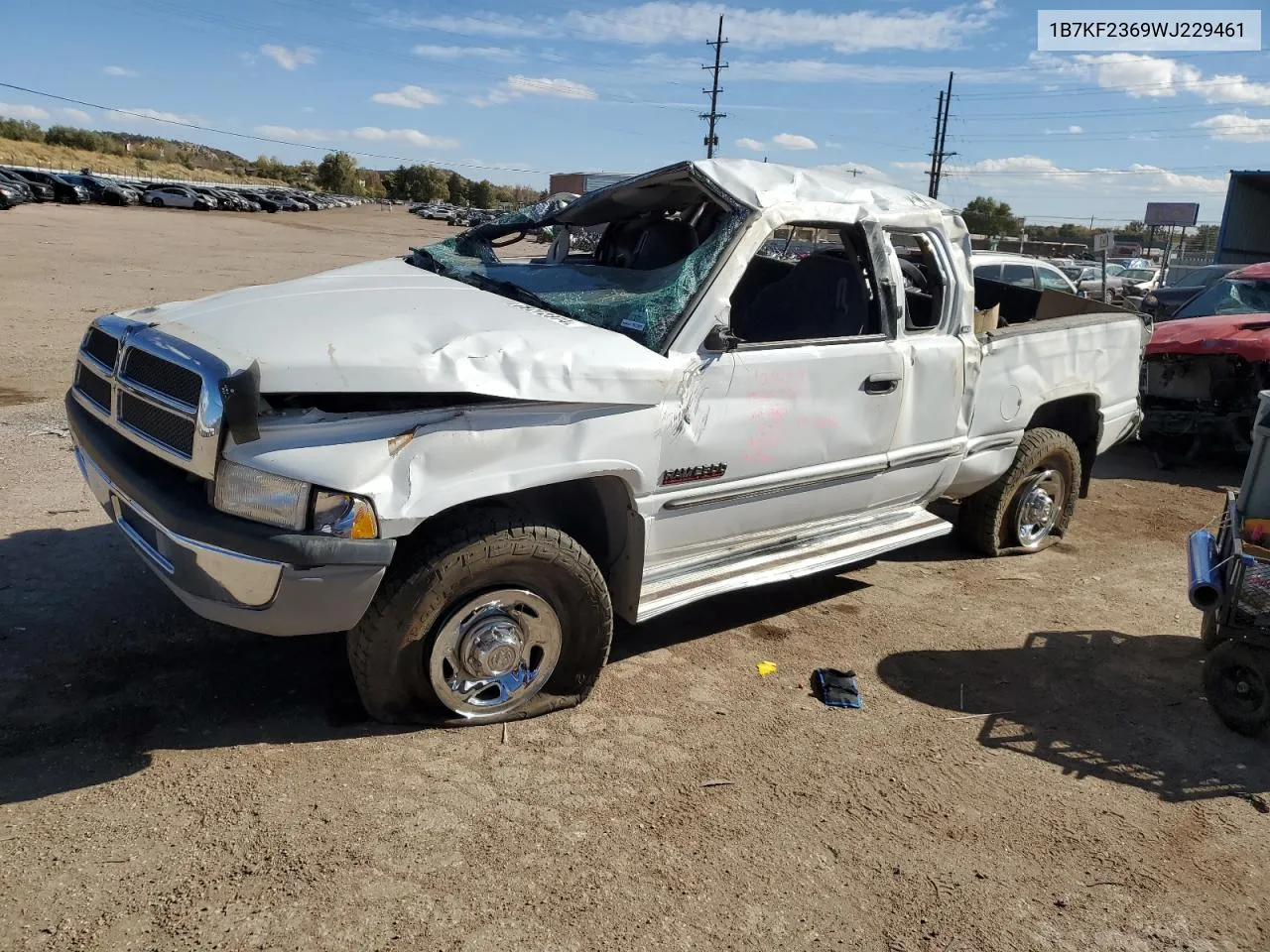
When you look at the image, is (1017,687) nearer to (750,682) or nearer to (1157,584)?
(750,682)

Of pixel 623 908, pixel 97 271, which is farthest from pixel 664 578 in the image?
pixel 97 271

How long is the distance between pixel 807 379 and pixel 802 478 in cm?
44

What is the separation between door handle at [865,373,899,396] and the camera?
4301 mm

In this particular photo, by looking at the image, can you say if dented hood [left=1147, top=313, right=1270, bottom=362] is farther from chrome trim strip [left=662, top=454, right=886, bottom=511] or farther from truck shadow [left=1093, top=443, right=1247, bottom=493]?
chrome trim strip [left=662, top=454, right=886, bottom=511]

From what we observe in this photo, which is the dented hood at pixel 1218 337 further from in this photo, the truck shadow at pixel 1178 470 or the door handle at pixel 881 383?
the door handle at pixel 881 383

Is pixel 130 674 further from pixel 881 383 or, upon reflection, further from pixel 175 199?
pixel 175 199

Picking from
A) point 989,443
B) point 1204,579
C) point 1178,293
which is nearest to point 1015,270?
point 1178,293

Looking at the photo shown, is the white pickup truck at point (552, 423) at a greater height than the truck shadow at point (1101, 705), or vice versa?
the white pickup truck at point (552, 423)

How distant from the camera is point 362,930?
2486 mm

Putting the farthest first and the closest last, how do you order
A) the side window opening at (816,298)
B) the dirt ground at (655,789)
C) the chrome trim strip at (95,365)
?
the side window opening at (816,298) < the chrome trim strip at (95,365) < the dirt ground at (655,789)

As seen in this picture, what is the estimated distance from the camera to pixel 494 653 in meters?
3.38

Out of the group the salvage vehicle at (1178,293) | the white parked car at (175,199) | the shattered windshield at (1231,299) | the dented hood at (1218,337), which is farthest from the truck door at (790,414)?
the white parked car at (175,199)

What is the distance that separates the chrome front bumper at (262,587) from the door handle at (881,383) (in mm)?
2371

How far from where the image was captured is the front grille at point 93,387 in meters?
3.54
